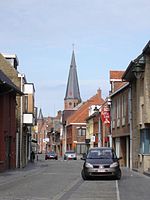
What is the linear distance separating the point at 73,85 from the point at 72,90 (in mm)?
1796

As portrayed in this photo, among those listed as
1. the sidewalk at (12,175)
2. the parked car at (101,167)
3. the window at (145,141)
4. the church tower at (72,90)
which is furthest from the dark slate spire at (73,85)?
the parked car at (101,167)

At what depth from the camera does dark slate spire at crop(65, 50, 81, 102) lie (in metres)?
128

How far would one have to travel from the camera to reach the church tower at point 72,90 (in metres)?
129

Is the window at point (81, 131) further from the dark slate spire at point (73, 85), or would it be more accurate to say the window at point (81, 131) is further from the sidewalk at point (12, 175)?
the sidewalk at point (12, 175)

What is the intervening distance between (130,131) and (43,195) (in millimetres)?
21512

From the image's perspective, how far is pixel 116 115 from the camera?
46.7 m

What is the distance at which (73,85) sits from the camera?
132m

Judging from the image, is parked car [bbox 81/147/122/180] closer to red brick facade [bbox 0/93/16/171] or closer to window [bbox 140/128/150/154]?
window [bbox 140/128/150/154]

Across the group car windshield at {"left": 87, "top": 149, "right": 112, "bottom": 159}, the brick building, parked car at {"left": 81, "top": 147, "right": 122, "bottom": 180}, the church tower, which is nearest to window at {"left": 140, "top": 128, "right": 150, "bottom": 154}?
car windshield at {"left": 87, "top": 149, "right": 112, "bottom": 159}

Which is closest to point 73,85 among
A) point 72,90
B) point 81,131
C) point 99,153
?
point 72,90

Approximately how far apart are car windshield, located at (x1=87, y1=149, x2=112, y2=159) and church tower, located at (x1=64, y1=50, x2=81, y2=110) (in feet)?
329

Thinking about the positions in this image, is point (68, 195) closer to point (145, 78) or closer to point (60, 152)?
point (145, 78)

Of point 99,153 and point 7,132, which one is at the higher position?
point 7,132

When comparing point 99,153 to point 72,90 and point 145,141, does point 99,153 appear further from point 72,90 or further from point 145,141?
point 72,90
